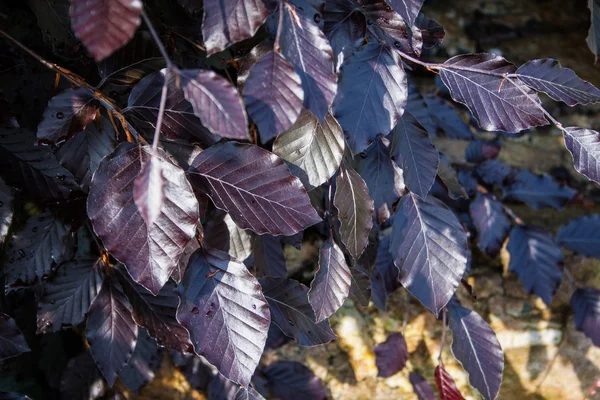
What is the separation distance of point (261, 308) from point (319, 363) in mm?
684

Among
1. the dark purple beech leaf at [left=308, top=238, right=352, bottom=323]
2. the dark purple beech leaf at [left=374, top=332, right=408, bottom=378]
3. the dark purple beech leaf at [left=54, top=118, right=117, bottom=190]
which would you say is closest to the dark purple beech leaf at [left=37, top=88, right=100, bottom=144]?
the dark purple beech leaf at [left=54, top=118, right=117, bottom=190]

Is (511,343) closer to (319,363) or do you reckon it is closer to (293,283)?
(319,363)

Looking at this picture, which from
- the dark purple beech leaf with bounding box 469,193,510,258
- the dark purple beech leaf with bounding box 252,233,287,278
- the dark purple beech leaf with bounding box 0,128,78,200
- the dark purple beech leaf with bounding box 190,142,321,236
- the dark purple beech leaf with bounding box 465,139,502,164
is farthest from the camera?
the dark purple beech leaf with bounding box 465,139,502,164

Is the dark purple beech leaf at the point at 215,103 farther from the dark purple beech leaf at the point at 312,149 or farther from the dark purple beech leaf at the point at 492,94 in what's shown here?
the dark purple beech leaf at the point at 492,94

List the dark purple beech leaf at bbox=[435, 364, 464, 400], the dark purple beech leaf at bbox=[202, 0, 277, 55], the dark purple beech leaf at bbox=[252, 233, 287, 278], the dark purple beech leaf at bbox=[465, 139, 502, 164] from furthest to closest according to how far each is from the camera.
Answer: the dark purple beech leaf at bbox=[465, 139, 502, 164] → the dark purple beech leaf at bbox=[435, 364, 464, 400] → the dark purple beech leaf at bbox=[252, 233, 287, 278] → the dark purple beech leaf at bbox=[202, 0, 277, 55]

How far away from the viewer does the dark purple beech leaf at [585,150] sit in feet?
2.19

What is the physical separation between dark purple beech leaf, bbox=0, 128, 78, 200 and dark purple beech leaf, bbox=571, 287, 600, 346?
3.97 feet

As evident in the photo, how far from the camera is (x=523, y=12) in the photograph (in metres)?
1.81

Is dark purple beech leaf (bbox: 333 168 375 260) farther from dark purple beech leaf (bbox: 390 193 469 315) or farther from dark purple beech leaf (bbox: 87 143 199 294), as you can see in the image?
dark purple beech leaf (bbox: 87 143 199 294)

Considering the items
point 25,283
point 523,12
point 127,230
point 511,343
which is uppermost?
point 127,230

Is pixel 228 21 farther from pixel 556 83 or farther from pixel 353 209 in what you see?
pixel 556 83

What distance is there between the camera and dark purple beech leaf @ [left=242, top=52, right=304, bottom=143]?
0.52m

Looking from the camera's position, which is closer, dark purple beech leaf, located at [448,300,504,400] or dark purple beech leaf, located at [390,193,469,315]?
dark purple beech leaf, located at [390,193,469,315]

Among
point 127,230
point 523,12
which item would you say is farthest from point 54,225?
point 523,12
